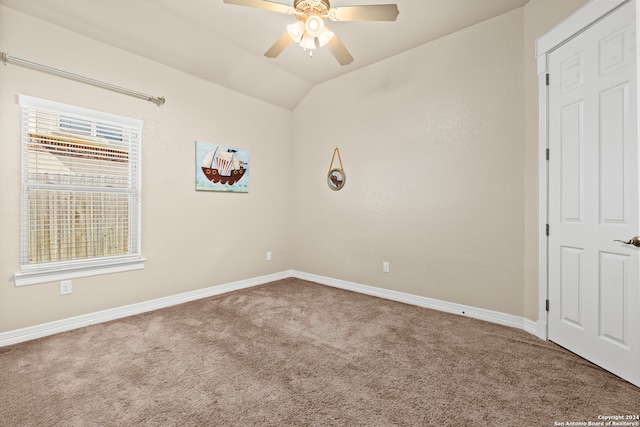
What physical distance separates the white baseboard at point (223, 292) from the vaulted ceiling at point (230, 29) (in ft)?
7.77

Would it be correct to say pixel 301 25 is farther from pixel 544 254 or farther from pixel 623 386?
pixel 623 386

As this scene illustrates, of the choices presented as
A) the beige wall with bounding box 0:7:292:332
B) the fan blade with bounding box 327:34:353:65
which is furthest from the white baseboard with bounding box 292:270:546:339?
the fan blade with bounding box 327:34:353:65

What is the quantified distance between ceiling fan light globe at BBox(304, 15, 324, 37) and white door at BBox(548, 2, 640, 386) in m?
1.96

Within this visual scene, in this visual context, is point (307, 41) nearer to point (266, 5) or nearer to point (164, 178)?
point (266, 5)

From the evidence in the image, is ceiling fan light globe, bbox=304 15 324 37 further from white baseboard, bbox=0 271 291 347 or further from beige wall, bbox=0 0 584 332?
white baseboard, bbox=0 271 291 347

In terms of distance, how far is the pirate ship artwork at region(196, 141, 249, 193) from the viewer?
143 inches

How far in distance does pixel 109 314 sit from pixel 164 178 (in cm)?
152

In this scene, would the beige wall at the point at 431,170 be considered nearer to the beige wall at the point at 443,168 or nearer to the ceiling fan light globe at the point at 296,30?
the beige wall at the point at 443,168

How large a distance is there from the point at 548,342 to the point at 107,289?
4.11 metres

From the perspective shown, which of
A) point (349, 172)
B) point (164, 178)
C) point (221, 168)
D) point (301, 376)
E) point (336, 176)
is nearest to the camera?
point (301, 376)

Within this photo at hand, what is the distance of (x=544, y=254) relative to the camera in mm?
2484

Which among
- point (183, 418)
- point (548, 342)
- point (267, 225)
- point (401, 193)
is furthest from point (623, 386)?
point (267, 225)

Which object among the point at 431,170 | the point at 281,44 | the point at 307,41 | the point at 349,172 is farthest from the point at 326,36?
the point at 349,172

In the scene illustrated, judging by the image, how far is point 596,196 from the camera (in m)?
2.07
